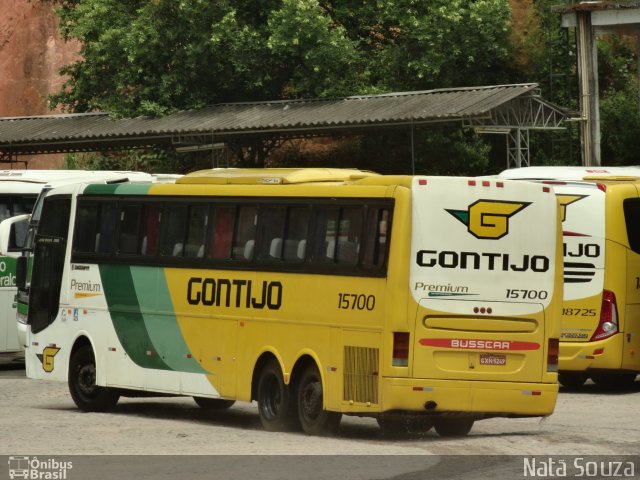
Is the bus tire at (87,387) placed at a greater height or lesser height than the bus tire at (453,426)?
greater

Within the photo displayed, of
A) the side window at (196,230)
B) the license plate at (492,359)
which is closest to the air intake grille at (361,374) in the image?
the license plate at (492,359)

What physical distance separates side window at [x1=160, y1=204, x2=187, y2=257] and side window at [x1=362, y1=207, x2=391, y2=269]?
3.37m

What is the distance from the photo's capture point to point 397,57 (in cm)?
4353

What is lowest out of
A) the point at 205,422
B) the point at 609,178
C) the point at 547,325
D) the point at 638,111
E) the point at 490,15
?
the point at 205,422

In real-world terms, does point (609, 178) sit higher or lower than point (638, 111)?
lower

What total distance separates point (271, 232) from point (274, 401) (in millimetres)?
1845

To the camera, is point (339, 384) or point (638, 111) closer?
point (339, 384)

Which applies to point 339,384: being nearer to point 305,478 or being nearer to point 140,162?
point 305,478

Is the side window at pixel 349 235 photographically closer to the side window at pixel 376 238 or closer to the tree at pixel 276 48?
the side window at pixel 376 238

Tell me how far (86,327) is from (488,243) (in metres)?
6.48

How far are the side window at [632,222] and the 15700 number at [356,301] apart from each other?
22.1 ft

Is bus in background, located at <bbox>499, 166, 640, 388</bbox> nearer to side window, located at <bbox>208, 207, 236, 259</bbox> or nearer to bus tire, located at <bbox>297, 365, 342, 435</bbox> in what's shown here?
side window, located at <bbox>208, 207, 236, 259</bbox>

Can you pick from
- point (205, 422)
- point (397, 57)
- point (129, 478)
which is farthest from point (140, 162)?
point (129, 478)

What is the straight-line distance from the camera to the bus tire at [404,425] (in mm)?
15594
